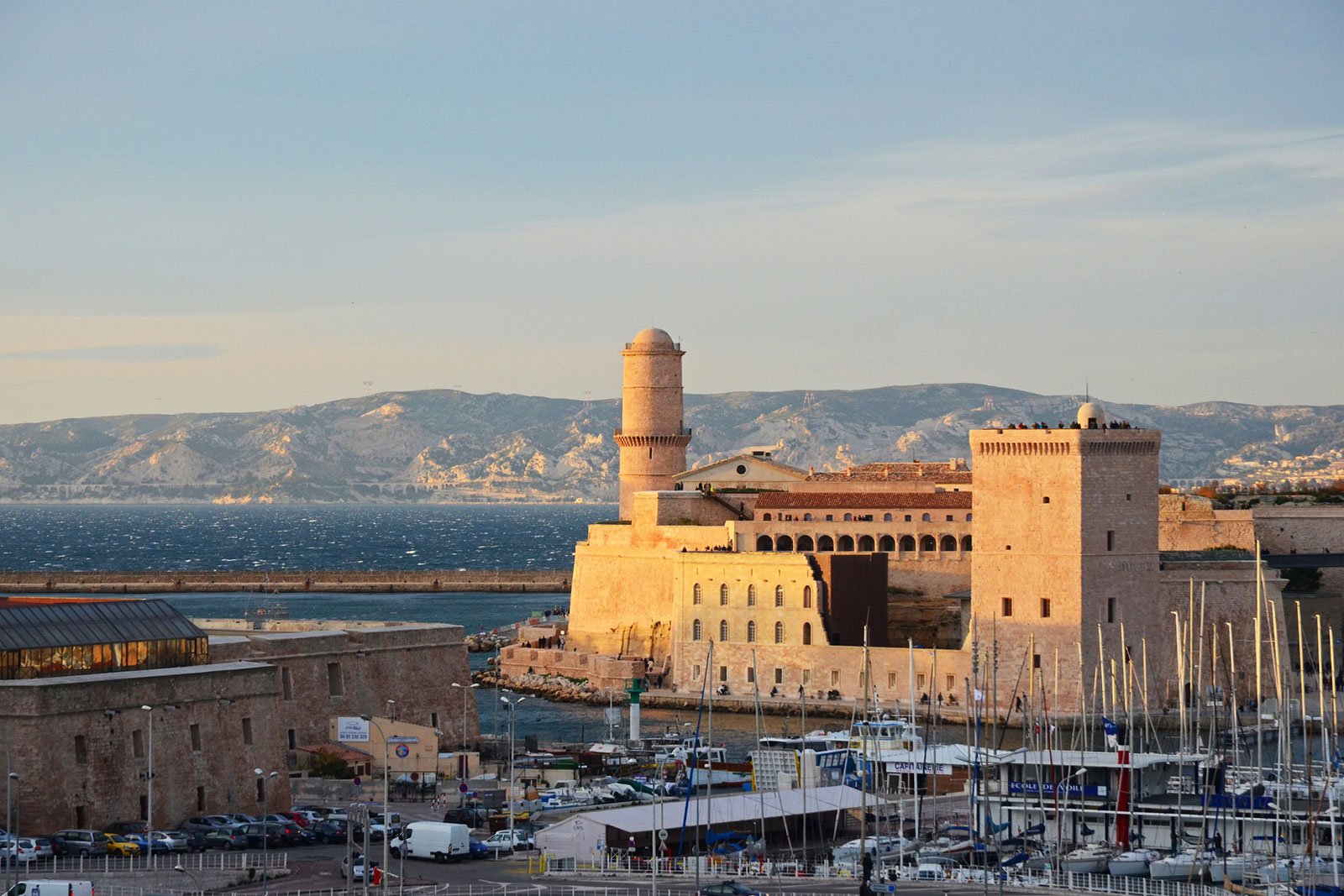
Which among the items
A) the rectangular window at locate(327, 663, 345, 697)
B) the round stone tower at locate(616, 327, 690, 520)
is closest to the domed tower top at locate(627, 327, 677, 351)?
the round stone tower at locate(616, 327, 690, 520)

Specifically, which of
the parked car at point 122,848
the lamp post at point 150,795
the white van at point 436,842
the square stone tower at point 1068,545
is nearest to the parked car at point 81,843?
the parked car at point 122,848

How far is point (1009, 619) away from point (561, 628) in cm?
2431

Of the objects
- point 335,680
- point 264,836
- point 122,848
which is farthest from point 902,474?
point 264,836

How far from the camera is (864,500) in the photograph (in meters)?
74.6

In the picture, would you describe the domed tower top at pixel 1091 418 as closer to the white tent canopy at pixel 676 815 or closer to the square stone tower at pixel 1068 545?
the square stone tower at pixel 1068 545

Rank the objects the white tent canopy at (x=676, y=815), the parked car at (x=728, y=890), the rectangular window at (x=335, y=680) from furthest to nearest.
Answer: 1. the rectangular window at (x=335, y=680)
2. the white tent canopy at (x=676, y=815)
3. the parked car at (x=728, y=890)

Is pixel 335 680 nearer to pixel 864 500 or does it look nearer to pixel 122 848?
pixel 122 848

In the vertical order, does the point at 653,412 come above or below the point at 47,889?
above

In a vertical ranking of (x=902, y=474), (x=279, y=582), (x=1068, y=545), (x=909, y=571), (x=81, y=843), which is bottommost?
(x=81, y=843)

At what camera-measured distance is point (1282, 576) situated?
72062 millimetres

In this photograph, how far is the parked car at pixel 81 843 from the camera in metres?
36.7

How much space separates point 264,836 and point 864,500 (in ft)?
137

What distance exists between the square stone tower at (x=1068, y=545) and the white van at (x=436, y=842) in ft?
82.9

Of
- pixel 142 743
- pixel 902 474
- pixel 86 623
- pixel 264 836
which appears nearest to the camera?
pixel 264 836
